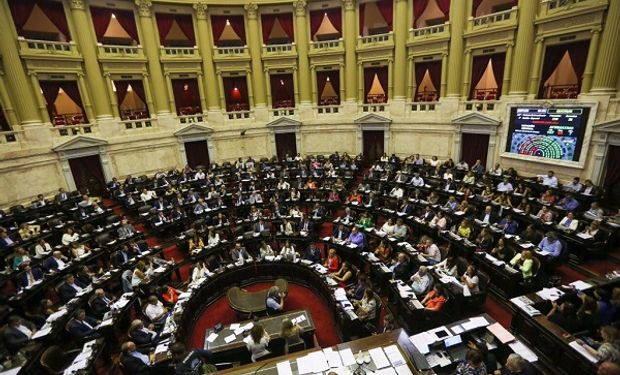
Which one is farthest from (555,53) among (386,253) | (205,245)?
(205,245)

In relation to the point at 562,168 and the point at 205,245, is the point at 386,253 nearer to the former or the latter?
the point at 205,245

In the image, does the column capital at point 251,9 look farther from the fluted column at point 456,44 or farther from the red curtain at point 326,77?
the fluted column at point 456,44

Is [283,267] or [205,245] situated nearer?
[283,267]

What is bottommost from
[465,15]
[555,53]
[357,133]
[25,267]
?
[25,267]

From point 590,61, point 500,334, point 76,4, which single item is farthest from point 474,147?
point 76,4

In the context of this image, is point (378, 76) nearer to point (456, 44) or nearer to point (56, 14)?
point (456, 44)

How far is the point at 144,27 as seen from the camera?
57.9 ft

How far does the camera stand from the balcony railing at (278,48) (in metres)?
20.1

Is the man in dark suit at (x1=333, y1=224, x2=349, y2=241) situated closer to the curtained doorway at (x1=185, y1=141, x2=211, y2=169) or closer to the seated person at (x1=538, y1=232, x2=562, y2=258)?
the seated person at (x1=538, y1=232, x2=562, y2=258)

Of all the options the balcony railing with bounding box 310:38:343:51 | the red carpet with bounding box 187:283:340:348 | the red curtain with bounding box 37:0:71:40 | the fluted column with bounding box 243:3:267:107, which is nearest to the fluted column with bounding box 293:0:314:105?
the balcony railing with bounding box 310:38:343:51

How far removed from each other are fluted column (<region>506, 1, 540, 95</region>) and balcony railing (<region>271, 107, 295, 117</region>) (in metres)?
12.5

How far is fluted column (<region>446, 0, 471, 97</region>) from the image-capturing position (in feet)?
51.4

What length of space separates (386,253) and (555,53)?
1198 centimetres

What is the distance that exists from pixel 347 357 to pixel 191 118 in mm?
18102
